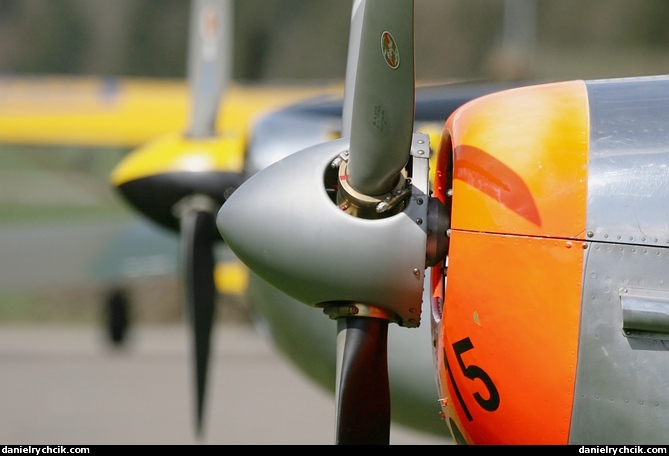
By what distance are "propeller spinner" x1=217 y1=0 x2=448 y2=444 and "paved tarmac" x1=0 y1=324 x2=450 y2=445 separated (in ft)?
8.43

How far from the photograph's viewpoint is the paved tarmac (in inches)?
258

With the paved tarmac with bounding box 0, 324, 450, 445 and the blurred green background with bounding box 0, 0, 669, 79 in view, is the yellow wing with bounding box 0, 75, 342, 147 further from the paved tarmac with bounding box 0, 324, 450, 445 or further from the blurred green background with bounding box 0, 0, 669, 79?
the blurred green background with bounding box 0, 0, 669, 79

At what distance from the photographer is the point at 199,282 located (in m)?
4.94

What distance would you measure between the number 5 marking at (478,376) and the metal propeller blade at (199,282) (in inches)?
103

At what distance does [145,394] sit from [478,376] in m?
5.92

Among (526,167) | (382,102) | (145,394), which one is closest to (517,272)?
(526,167)

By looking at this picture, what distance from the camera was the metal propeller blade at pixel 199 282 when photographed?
491 cm

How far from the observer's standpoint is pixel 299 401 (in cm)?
781

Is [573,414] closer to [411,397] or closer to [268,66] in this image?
[411,397]

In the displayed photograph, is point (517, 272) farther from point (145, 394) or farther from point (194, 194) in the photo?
point (145, 394)

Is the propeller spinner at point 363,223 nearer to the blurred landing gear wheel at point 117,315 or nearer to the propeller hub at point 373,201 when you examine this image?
the propeller hub at point 373,201

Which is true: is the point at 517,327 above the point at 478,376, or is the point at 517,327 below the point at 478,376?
above

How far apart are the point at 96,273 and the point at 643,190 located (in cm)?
798
